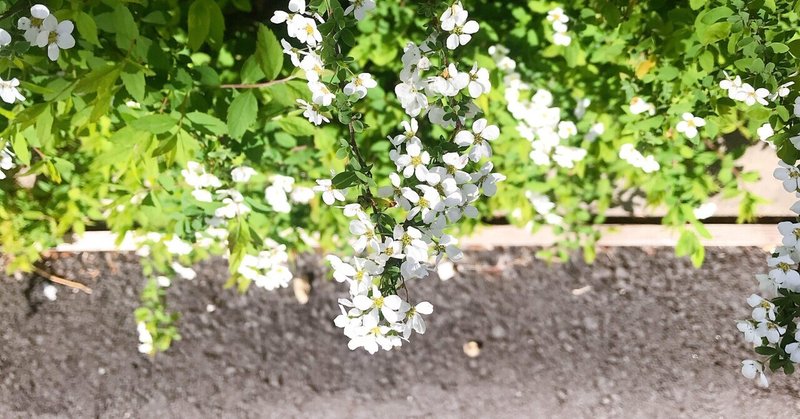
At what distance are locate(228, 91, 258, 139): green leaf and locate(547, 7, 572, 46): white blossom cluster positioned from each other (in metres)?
1.08

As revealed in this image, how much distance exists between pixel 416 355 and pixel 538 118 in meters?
1.22

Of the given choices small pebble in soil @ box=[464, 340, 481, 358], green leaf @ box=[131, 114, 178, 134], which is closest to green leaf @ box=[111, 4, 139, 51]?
green leaf @ box=[131, 114, 178, 134]

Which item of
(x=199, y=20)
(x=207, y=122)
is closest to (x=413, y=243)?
(x=207, y=122)

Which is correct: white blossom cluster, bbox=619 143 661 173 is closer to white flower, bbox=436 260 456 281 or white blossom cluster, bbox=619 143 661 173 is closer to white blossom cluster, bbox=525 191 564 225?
white blossom cluster, bbox=525 191 564 225

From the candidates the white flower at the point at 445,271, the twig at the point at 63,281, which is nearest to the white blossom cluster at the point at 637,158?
the white flower at the point at 445,271

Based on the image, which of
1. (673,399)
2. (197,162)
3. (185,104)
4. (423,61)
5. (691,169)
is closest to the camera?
(423,61)

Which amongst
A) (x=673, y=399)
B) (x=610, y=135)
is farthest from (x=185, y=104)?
(x=673, y=399)

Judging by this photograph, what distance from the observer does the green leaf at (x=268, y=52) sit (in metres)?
1.53

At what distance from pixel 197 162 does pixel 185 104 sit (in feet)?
0.93

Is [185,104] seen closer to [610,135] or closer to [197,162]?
[197,162]

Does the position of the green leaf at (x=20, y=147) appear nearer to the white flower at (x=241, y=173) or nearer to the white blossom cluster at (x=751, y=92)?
the white flower at (x=241, y=173)

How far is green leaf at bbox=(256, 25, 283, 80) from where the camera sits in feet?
5.03

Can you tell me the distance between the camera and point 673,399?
2.66 meters

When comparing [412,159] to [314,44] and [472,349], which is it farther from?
[472,349]
